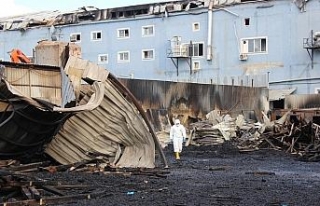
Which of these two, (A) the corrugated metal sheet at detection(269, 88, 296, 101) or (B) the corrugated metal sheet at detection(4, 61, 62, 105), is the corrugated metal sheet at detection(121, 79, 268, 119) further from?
(B) the corrugated metal sheet at detection(4, 61, 62, 105)

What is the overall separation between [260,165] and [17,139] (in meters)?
9.08

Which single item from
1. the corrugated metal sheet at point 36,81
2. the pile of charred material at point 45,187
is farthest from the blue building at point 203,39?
the pile of charred material at point 45,187

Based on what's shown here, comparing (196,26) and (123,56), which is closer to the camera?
(196,26)

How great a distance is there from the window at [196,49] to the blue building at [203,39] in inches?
3.3

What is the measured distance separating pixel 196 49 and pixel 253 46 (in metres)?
4.93

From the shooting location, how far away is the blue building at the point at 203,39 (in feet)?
157

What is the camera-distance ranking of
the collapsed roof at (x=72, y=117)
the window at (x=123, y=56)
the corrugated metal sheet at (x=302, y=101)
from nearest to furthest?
the collapsed roof at (x=72, y=117) → the corrugated metal sheet at (x=302, y=101) → the window at (x=123, y=56)

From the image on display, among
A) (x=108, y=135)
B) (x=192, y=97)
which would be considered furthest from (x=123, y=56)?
(x=108, y=135)

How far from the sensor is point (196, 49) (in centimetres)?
5216

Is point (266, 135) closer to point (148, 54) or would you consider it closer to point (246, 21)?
point (246, 21)

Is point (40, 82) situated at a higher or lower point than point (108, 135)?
higher

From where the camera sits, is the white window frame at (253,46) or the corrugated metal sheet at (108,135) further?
the white window frame at (253,46)

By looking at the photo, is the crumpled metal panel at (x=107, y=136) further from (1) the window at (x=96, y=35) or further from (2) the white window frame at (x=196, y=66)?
(1) the window at (x=96, y=35)

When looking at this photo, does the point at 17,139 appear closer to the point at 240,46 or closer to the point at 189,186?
the point at 189,186
